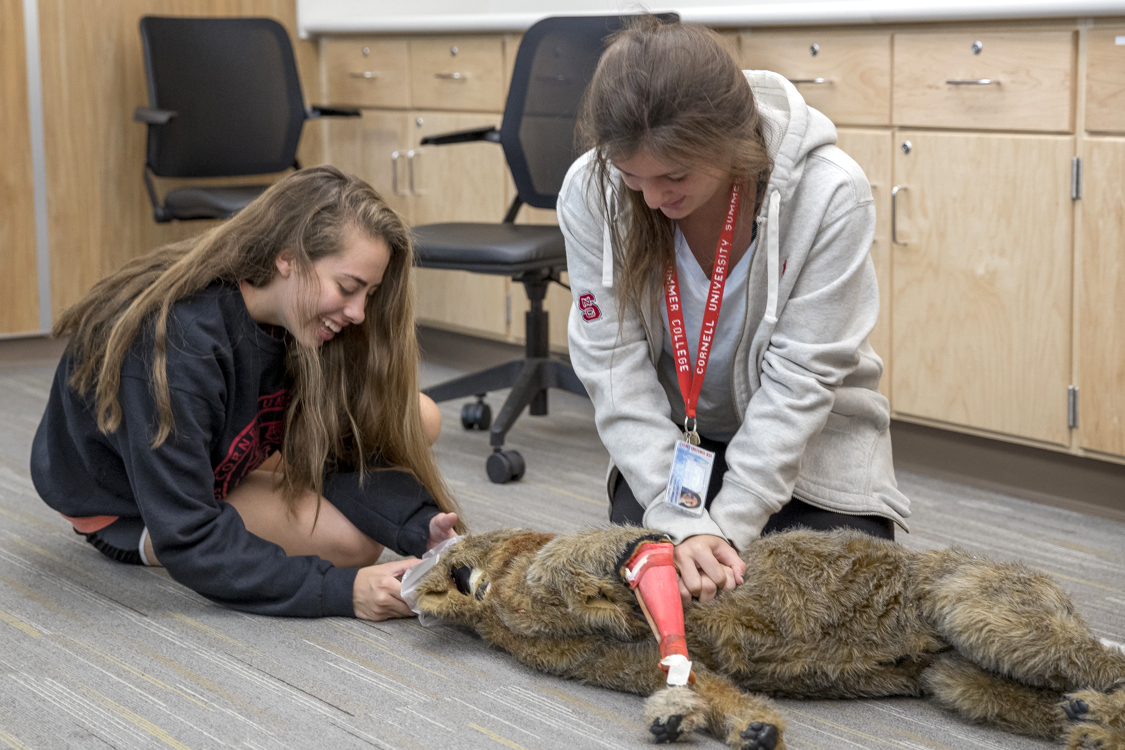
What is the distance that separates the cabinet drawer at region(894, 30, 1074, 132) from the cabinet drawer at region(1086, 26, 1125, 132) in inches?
1.4

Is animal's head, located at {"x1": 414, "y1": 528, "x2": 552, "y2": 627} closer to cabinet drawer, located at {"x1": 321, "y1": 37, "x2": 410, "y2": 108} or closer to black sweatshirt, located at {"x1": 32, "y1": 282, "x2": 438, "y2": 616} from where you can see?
black sweatshirt, located at {"x1": 32, "y1": 282, "x2": 438, "y2": 616}

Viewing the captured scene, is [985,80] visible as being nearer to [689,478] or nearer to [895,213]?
[895,213]

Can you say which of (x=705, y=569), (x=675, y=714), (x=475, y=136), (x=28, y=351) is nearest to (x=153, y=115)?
(x=28, y=351)

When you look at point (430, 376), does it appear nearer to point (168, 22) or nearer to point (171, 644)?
point (168, 22)

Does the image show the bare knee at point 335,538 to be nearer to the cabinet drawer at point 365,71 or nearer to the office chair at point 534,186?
the office chair at point 534,186

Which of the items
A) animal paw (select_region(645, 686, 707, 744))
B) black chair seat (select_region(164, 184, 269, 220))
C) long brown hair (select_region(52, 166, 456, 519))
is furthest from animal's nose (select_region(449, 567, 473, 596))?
black chair seat (select_region(164, 184, 269, 220))

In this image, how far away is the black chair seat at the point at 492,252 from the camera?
225 centimetres

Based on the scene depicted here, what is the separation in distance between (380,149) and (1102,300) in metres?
2.03

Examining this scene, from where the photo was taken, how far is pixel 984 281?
2092 millimetres

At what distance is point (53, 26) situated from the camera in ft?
10.1

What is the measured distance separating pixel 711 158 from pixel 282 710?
0.74 m

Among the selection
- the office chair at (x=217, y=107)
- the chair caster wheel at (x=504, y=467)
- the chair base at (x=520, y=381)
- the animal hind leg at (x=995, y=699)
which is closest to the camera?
the animal hind leg at (x=995, y=699)

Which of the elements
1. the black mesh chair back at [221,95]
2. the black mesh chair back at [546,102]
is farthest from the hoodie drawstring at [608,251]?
the black mesh chair back at [221,95]

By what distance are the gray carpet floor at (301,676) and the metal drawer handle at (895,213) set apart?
581 millimetres
